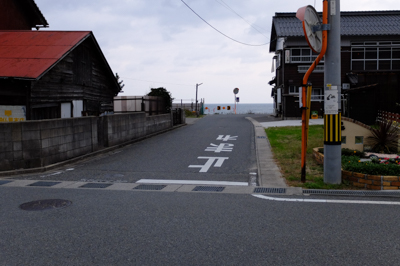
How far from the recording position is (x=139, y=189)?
8.38m

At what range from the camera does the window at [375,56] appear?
32.4 m

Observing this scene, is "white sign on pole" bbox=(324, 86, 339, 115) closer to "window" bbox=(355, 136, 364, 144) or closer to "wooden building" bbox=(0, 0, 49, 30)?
"window" bbox=(355, 136, 364, 144)

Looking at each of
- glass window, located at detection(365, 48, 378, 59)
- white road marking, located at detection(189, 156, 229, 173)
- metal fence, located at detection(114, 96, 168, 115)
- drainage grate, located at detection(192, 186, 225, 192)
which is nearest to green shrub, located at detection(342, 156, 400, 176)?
drainage grate, located at detection(192, 186, 225, 192)

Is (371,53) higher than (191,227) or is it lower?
higher

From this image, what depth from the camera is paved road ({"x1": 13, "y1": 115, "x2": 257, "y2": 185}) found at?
9.94 meters

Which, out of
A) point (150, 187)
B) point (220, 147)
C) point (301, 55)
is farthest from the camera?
point (301, 55)

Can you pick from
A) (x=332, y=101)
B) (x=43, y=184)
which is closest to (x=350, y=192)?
(x=332, y=101)

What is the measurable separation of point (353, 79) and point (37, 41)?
80.8 ft

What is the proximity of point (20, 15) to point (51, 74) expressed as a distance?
8572 mm

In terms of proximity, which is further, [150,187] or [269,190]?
[150,187]

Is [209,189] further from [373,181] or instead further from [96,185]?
[373,181]

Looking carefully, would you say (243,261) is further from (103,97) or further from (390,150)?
(103,97)

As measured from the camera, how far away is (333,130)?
823 cm

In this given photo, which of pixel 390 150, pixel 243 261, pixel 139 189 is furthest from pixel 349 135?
pixel 243 261
